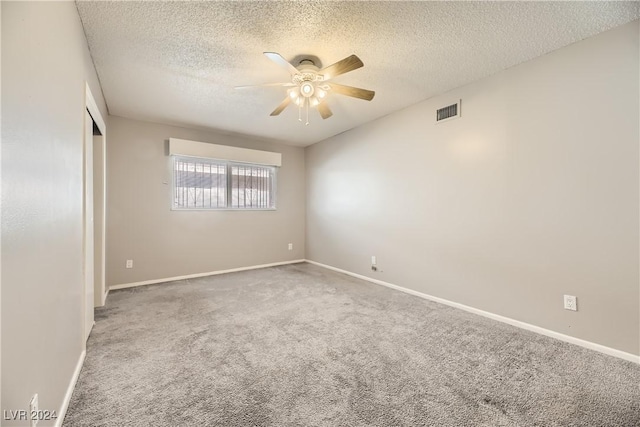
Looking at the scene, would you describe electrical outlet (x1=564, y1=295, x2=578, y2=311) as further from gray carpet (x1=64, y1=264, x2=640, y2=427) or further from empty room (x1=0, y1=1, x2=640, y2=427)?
gray carpet (x1=64, y1=264, x2=640, y2=427)

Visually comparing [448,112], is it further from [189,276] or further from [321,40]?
[189,276]

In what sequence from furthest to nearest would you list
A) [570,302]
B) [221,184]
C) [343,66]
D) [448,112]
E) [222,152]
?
[221,184] → [222,152] → [448,112] → [570,302] → [343,66]

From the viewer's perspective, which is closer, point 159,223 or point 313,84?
point 313,84

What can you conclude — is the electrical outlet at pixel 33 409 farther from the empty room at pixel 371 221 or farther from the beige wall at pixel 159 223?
the beige wall at pixel 159 223

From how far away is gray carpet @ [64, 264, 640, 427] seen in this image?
1.40 meters

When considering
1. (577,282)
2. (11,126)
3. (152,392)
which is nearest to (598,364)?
(577,282)

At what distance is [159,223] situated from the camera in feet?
13.1

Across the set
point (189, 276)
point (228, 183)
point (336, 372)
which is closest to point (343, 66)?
point (336, 372)

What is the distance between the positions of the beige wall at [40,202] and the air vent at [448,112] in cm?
323

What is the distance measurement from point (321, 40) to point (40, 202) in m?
1.99

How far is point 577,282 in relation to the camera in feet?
7.00

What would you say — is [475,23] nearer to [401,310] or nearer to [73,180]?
[401,310]

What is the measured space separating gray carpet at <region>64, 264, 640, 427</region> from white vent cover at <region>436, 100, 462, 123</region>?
83.5 inches

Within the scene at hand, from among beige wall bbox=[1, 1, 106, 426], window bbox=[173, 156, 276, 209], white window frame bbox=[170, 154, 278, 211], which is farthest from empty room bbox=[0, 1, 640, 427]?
window bbox=[173, 156, 276, 209]
